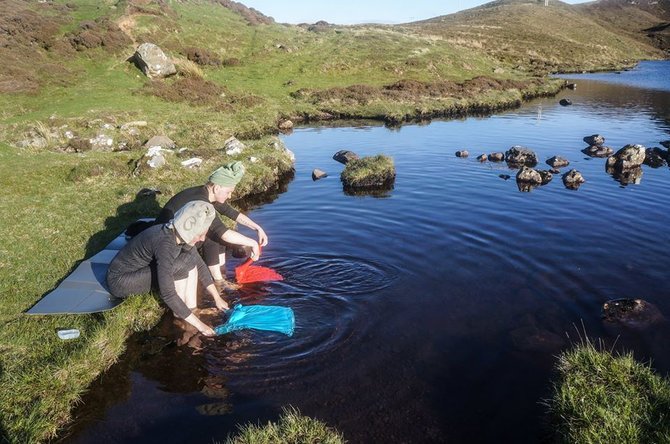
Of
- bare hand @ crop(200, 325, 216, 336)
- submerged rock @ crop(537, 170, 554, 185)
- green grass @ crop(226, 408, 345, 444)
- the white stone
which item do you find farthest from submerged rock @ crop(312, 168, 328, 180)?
green grass @ crop(226, 408, 345, 444)

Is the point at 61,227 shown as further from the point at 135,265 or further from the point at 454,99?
the point at 454,99

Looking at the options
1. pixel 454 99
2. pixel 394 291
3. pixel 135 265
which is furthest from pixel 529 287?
pixel 454 99

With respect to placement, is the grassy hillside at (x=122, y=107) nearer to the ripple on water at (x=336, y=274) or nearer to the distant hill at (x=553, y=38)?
the ripple on water at (x=336, y=274)

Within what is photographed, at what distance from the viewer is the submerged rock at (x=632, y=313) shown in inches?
428

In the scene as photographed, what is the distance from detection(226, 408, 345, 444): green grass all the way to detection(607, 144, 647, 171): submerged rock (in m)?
26.8

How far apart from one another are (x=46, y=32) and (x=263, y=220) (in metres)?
46.1

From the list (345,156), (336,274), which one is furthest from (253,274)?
(345,156)

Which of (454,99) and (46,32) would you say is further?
(454,99)

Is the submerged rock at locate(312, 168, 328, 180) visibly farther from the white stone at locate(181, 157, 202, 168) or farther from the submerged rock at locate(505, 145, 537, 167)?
the submerged rock at locate(505, 145, 537, 167)

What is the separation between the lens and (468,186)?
23.8 m

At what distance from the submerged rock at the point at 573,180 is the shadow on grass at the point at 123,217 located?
20.5 m

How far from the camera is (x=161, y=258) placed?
9195 millimetres

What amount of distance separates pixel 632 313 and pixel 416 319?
5.42 m

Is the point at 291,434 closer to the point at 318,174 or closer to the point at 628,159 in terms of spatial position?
the point at 318,174
